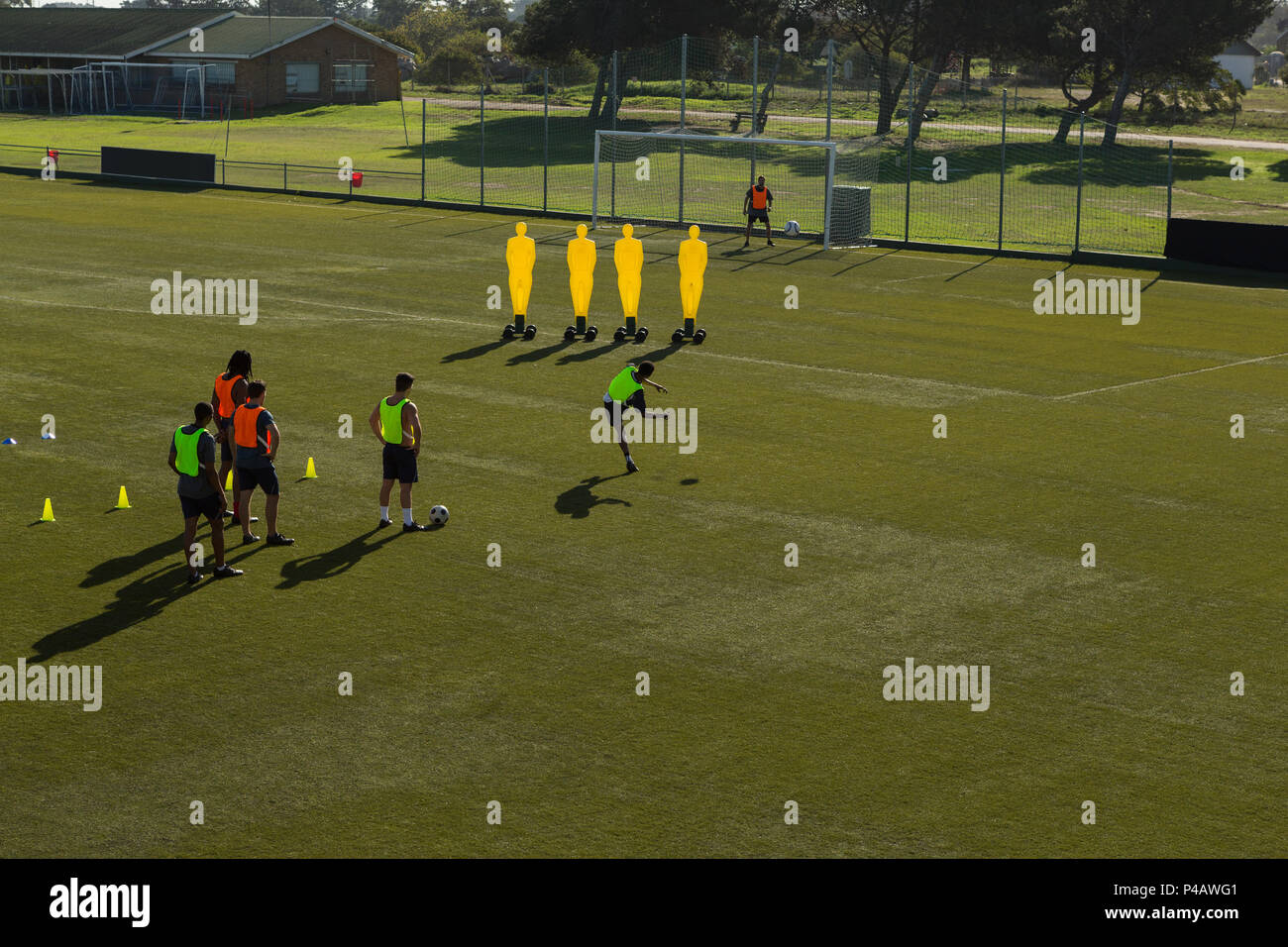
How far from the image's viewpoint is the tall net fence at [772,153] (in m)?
41.6

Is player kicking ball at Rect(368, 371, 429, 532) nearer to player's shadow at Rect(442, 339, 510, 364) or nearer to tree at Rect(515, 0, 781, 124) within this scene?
player's shadow at Rect(442, 339, 510, 364)

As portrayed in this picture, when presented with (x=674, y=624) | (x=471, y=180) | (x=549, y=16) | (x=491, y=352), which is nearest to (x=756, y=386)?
(x=491, y=352)

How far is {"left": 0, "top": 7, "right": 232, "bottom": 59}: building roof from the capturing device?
293 ft

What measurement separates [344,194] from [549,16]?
2902 centimetres

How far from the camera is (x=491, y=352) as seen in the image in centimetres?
2433

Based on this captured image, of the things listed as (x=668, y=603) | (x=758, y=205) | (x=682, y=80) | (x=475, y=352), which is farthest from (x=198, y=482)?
(x=682, y=80)

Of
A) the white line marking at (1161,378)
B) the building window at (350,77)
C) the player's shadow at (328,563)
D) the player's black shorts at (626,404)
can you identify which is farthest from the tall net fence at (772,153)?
the player's shadow at (328,563)

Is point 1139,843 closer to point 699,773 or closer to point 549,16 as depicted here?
point 699,773

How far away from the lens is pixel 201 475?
13492 mm

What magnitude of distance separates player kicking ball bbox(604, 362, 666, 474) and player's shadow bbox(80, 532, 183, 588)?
5.17 metres

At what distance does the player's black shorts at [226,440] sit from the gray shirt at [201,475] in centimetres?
111

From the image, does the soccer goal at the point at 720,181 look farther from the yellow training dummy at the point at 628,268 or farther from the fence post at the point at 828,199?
the yellow training dummy at the point at 628,268

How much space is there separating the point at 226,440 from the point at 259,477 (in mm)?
656

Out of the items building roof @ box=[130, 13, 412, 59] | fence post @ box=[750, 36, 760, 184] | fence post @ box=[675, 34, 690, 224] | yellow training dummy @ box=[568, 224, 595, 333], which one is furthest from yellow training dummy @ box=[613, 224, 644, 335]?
building roof @ box=[130, 13, 412, 59]
